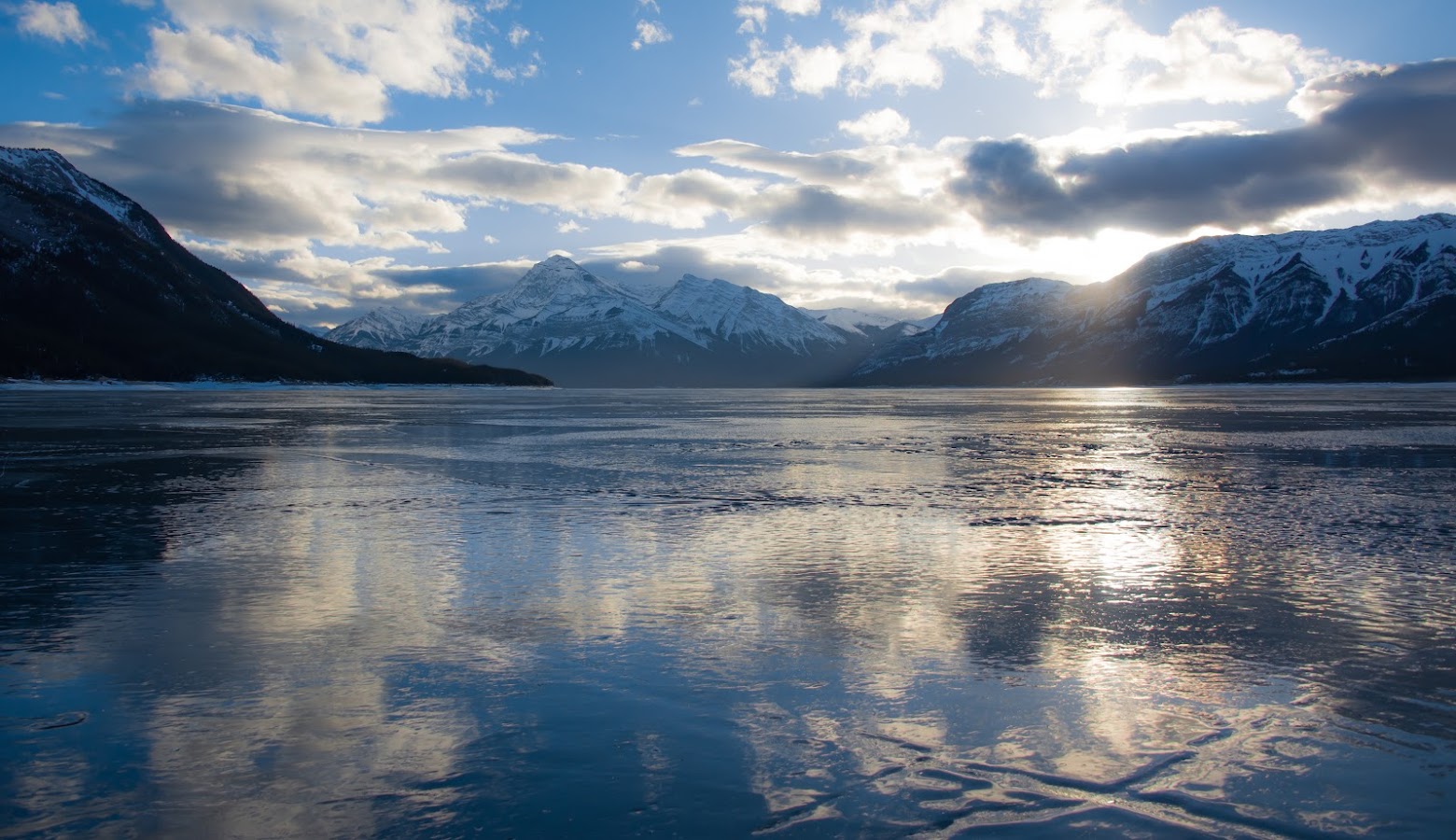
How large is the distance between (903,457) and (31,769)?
36377 mm

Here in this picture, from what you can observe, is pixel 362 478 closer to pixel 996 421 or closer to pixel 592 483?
pixel 592 483

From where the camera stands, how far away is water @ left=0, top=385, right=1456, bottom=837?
8.35 m

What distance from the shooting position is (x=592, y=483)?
106 feet

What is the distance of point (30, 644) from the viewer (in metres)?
12.8

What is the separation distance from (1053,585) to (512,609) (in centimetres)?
972

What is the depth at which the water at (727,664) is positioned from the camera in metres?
8.35

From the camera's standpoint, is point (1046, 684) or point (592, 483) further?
point (592, 483)

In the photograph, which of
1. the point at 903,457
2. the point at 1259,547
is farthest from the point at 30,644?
the point at 903,457

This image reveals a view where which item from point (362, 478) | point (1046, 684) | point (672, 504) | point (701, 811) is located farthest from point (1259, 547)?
point (362, 478)

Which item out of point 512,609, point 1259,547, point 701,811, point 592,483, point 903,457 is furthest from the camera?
point 903,457

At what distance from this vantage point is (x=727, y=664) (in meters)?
12.2

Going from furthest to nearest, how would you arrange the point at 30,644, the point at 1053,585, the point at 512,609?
the point at 1053,585 < the point at 512,609 < the point at 30,644

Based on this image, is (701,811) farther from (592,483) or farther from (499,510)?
(592,483)

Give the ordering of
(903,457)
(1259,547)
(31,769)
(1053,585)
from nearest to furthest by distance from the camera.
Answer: (31,769) → (1053,585) → (1259,547) → (903,457)
